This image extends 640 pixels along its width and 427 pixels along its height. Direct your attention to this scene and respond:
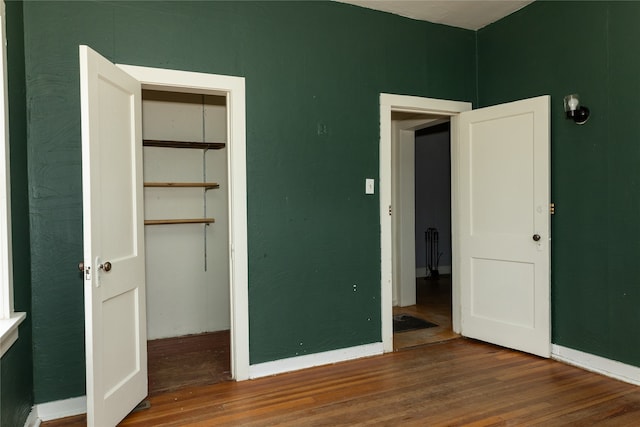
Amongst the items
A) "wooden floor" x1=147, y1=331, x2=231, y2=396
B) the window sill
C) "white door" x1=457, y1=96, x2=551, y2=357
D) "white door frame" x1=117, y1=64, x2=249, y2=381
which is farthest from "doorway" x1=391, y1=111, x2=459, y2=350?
the window sill

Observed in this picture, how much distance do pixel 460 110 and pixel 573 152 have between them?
3.36 feet

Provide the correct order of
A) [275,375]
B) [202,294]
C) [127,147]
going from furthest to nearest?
[202,294]
[275,375]
[127,147]

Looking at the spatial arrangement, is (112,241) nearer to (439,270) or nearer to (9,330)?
(9,330)

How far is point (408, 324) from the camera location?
4281 mm

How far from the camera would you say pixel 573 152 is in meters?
3.14

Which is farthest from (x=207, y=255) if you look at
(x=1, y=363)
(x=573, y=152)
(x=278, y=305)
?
(x=573, y=152)

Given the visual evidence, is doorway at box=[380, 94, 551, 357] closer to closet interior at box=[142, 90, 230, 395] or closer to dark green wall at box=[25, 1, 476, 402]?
dark green wall at box=[25, 1, 476, 402]

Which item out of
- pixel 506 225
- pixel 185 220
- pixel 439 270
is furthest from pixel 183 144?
pixel 439 270

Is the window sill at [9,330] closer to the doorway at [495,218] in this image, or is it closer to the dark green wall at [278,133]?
the dark green wall at [278,133]

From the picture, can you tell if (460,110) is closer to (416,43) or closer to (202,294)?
(416,43)

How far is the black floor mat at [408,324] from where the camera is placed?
414 cm

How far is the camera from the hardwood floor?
3785 millimetres

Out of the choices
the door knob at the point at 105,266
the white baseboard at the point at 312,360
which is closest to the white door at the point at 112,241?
the door knob at the point at 105,266

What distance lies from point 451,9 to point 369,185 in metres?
1.58
